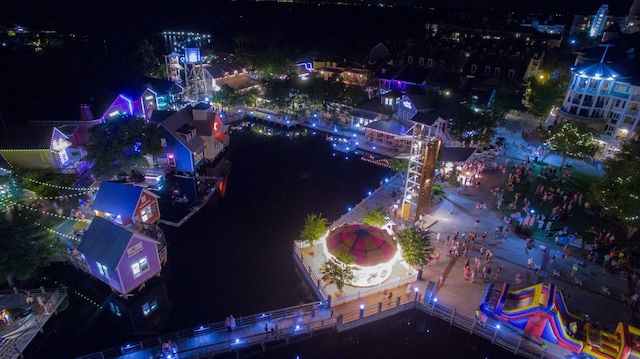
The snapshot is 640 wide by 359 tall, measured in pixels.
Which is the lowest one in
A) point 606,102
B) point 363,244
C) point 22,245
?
point 363,244

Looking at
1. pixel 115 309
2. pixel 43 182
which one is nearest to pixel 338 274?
pixel 115 309

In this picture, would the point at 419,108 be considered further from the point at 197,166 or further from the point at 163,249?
the point at 163,249

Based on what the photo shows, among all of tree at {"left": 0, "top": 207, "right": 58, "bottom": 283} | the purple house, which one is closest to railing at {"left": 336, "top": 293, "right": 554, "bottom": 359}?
the purple house

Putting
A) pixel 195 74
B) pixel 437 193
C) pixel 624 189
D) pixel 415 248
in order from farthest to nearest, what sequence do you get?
pixel 195 74
pixel 437 193
pixel 624 189
pixel 415 248

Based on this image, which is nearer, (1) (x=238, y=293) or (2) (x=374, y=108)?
(1) (x=238, y=293)

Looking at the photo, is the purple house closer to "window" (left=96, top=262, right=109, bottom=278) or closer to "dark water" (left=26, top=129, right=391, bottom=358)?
"window" (left=96, top=262, right=109, bottom=278)

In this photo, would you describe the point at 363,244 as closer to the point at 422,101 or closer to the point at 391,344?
the point at 391,344

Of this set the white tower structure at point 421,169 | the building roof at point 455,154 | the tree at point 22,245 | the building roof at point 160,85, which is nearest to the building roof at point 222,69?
the building roof at point 160,85

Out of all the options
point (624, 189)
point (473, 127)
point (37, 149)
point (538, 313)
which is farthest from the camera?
point (473, 127)
